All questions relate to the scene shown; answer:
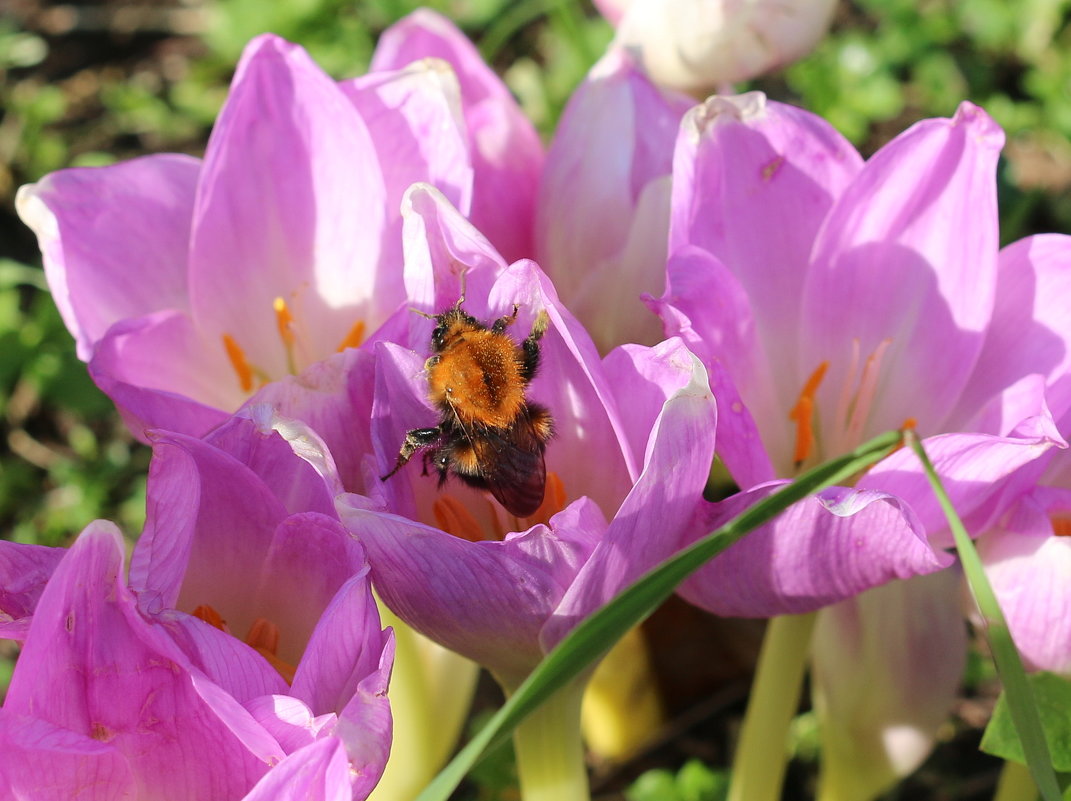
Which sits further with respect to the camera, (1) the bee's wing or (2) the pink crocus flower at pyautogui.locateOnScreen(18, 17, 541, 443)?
(2) the pink crocus flower at pyautogui.locateOnScreen(18, 17, 541, 443)

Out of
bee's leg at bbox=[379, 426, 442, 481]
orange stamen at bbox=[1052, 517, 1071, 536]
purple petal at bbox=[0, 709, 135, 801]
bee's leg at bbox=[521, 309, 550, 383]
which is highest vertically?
bee's leg at bbox=[521, 309, 550, 383]

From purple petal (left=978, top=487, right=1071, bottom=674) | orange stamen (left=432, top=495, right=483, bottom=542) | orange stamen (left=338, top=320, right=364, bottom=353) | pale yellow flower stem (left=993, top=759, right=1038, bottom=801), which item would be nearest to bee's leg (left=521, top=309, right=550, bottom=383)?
orange stamen (left=432, top=495, right=483, bottom=542)

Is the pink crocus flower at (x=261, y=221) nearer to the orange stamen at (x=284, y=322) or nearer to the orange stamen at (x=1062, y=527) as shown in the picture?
the orange stamen at (x=284, y=322)

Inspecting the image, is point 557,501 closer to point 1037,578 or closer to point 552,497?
point 552,497

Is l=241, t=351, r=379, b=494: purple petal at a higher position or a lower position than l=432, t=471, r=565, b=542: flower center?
higher

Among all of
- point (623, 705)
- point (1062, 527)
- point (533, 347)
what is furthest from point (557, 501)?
point (623, 705)

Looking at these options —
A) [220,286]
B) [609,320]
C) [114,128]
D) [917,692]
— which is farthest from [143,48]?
[917,692]

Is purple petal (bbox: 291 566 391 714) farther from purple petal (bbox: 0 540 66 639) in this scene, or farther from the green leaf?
the green leaf
